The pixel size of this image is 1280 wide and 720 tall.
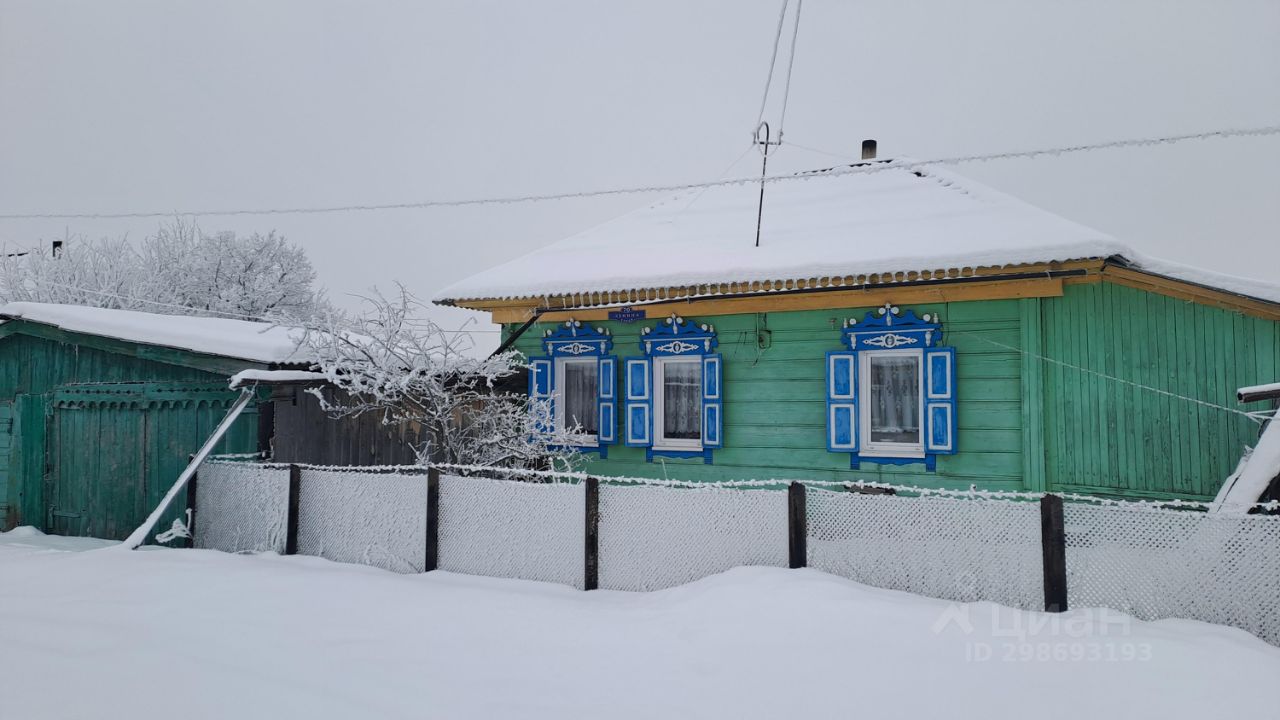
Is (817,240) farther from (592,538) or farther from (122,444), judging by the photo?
(122,444)

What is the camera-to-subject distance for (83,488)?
986cm

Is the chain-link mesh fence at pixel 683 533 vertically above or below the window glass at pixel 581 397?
below

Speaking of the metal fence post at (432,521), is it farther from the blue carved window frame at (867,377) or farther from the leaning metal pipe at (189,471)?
the blue carved window frame at (867,377)

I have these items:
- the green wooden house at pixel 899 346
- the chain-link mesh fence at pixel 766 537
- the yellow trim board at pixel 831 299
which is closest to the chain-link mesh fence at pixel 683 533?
the chain-link mesh fence at pixel 766 537

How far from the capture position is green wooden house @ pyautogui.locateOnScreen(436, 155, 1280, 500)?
24.1 ft

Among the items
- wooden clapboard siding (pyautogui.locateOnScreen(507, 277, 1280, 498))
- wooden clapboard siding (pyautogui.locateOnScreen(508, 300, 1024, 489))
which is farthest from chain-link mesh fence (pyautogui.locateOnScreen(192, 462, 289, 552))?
wooden clapboard siding (pyautogui.locateOnScreen(507, 277, 1280, 498))

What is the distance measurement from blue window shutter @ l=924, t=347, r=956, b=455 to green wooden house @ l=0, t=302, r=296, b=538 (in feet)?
24.6

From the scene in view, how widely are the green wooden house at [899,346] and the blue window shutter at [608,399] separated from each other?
0.07 feet

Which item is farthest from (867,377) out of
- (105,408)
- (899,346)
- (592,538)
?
(105,408)

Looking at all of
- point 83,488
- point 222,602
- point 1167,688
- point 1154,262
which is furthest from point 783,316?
point 83,488

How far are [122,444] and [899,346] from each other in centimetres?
979

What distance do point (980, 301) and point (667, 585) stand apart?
4.72 metres

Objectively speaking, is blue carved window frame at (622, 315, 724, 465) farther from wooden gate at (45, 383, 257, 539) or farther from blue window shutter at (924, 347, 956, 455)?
wooden gate at (45, 383, 257, 539)

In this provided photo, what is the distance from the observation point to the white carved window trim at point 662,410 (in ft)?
31.3
